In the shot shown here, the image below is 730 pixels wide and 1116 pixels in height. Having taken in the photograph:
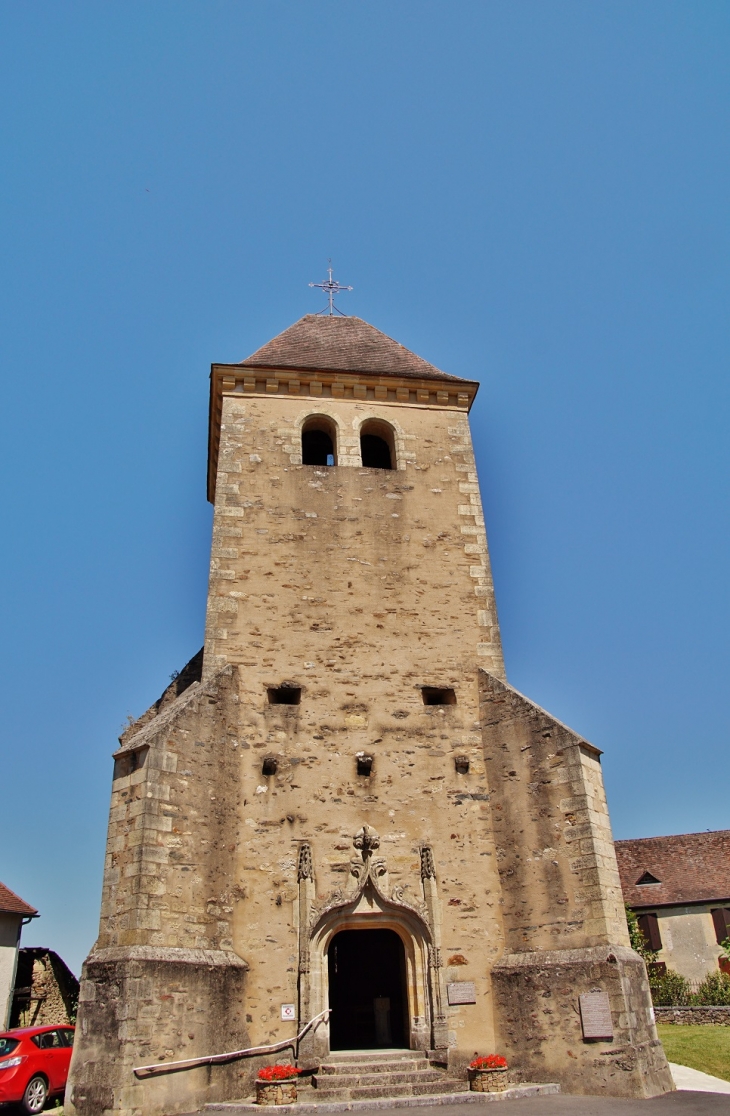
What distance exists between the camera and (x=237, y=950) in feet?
32.0

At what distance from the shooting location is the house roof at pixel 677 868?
26.8 m

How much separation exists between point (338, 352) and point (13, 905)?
1468cm

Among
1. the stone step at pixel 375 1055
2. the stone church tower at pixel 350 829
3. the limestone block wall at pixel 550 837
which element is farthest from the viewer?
the limestone block wall at pixel 550 837

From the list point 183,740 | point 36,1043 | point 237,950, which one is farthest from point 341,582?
point 36,1043

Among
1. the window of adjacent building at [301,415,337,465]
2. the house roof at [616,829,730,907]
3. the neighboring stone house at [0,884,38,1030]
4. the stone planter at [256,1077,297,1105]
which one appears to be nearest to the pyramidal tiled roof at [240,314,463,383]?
the window of adjacent building at [301,415,337,465]

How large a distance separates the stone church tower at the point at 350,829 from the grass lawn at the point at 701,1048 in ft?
9.76

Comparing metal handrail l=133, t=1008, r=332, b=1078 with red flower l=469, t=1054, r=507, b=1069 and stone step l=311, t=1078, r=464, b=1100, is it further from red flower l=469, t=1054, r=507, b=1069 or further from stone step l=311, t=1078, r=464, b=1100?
red flower l=469, t=1054, r=507, b=1069

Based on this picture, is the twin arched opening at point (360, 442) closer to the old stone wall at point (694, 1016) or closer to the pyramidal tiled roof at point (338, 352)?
the pyramidal tiled roof at point (338, 352)

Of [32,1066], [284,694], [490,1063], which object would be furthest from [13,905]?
[490,1063]

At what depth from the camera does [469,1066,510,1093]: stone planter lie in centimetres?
870

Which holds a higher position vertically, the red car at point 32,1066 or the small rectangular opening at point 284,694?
the small rectangular opening at point 284,694

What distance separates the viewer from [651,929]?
87.5 feet

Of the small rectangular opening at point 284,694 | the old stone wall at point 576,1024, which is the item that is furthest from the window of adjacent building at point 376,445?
the old stone wall at point 576,1024

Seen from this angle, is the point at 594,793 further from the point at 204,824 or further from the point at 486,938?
the point at 204,824
